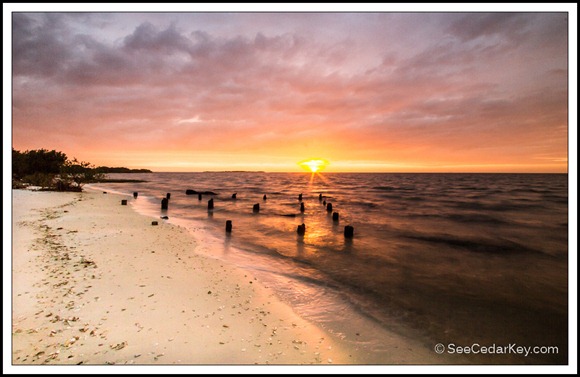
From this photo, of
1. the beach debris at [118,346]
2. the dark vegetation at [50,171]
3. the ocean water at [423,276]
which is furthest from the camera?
the dark vegetation at [50,171]

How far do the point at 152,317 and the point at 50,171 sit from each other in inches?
1901

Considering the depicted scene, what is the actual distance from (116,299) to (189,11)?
6.95 meters

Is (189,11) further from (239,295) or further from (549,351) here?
(549,351)

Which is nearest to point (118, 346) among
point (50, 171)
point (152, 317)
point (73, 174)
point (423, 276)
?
point (152, 317)

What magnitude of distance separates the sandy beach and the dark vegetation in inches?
1141

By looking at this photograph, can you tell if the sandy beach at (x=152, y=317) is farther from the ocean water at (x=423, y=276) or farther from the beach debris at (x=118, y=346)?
the ocean water at (x=423, y=276)

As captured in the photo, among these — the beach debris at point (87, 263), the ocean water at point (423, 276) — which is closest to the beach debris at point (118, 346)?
the ocean water at point (423, 276)

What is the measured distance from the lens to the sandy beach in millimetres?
4699

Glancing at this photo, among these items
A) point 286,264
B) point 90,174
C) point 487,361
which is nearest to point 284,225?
point 286,264

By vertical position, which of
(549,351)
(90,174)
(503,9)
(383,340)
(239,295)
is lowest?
(549,351)

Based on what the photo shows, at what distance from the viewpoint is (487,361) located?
20.1ft

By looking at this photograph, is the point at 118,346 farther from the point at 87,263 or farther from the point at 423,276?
the point at 423,276

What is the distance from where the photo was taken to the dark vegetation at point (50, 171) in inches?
1258

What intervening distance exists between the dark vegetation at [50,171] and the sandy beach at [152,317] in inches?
1141
